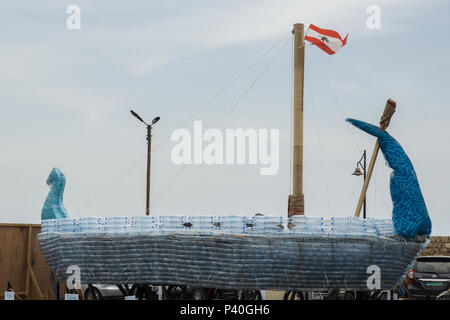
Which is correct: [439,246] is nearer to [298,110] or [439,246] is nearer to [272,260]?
[298,110]

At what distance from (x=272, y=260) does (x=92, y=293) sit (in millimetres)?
6676

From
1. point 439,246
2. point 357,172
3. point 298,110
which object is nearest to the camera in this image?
point 298,110

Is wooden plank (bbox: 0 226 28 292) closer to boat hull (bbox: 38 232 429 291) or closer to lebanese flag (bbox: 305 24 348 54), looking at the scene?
boat hull (bbox: 38 232 429 291)

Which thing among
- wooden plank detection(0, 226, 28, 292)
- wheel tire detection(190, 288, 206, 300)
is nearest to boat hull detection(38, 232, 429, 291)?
wheel tire detection(190, 288, 206, 300)

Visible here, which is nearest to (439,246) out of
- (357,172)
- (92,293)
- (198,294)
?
(357,172)

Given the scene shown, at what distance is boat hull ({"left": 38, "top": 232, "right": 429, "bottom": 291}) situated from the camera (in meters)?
20.4

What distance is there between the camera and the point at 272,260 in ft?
67.1

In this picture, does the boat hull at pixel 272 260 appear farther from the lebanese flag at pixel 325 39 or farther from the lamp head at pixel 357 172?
the lamp head at pixel 357 172

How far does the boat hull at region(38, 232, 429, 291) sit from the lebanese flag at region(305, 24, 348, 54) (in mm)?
7504

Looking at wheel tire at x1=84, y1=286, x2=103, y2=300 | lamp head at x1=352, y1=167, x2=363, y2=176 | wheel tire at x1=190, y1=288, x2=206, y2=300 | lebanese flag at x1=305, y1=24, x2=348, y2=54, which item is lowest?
wheel tire at x1=84, y1=286, x2=103, y2=300

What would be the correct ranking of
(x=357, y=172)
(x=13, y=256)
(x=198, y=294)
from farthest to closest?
(x=357, y=172)
(x=13, y=256)
(x=198, y=294)

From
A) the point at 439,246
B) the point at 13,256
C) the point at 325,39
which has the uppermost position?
the point at 325,39
